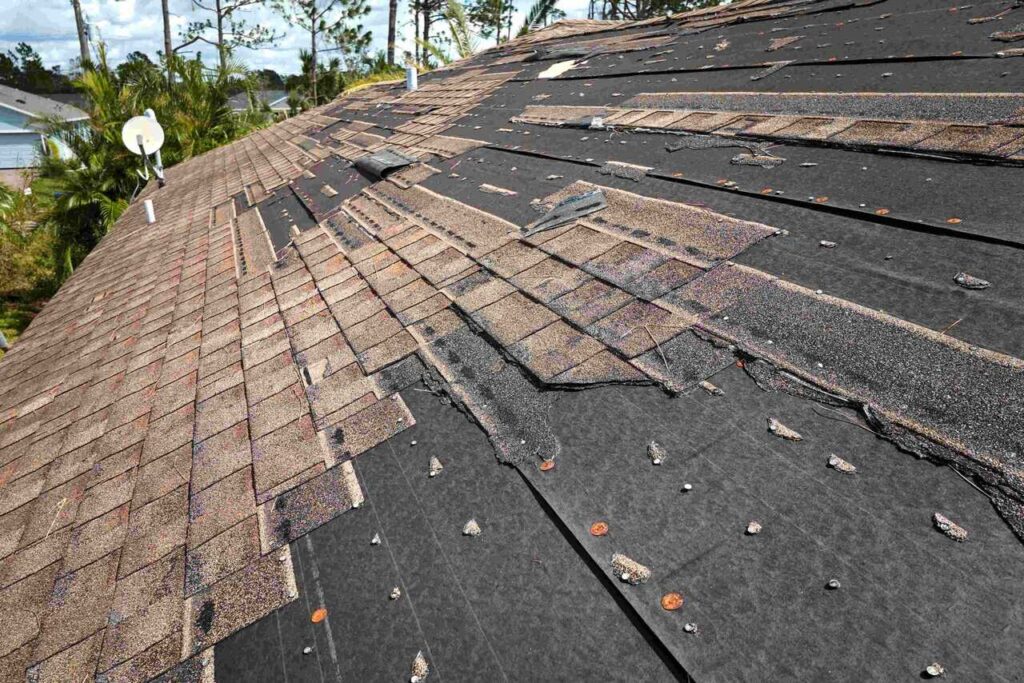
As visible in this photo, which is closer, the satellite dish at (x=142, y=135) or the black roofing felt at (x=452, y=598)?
the black roofing felt at (x=452, y=598)

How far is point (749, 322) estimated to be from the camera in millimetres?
2033

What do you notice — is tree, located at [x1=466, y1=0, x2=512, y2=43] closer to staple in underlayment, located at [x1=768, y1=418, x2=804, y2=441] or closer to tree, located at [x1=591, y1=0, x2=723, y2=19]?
tree, located at [x1=591, y1=0, x2=723, y2=19]

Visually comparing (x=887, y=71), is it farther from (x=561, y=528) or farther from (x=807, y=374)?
(x=561, y=528)

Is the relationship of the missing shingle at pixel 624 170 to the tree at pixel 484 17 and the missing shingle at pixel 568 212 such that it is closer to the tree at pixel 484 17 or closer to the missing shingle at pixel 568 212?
the missing shingle at pixel 568 212

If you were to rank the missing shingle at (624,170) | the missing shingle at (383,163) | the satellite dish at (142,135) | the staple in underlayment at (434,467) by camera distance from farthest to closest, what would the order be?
the satellite dish at (142,135) → the missing shingle at (383,163) → the missing shingle at (624,170) → the staple in underlayment at (434,467)

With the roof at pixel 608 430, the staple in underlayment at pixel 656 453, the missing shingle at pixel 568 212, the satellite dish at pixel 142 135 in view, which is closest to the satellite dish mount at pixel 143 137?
the satellite dish at pixel 142 135

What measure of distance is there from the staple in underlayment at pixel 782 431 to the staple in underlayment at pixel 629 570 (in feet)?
1.91

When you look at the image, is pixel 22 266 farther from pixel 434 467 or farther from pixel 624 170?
pixel 434 467

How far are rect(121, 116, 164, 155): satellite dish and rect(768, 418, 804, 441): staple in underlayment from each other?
1344 cm

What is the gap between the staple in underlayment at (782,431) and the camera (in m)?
1.60

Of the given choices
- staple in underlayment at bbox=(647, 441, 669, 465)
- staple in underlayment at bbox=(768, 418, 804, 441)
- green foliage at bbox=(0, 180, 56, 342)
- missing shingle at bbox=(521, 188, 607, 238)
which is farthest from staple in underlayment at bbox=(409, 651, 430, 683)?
green foliage at bbox=(0, 180, 56, 342)

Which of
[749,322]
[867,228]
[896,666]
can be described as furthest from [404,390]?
[867,228]

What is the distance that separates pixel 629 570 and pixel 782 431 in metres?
0.63

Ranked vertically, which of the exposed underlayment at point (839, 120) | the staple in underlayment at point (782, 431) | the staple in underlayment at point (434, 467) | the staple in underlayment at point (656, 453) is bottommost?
the staple in underlayment at point (434, 467)
